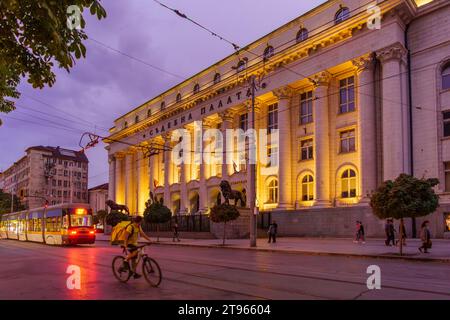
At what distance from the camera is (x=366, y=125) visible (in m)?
35.6

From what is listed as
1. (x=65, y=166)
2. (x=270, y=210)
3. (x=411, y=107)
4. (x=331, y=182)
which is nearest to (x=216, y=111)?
(x=270, y=210)

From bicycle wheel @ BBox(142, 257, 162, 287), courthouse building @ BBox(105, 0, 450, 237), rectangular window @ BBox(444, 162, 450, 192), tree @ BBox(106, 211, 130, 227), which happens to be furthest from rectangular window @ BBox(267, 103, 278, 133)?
bicycle wheel @ BBox(142, 257, 162, 287)

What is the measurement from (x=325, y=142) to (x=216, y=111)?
52.1ft

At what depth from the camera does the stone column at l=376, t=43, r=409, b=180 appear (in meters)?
33.2

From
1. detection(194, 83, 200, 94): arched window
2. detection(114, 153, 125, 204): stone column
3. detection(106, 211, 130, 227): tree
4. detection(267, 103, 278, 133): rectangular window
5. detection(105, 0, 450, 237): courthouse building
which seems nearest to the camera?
detection(105, 0, 450, 237): courthouse building

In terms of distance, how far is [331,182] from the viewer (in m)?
39.2

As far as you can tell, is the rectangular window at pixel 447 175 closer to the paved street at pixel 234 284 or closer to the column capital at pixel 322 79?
the column capital at pixel 322 79

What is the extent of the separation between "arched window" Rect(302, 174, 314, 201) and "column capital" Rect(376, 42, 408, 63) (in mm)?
12241

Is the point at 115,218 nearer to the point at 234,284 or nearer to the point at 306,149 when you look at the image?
the point at 306,149

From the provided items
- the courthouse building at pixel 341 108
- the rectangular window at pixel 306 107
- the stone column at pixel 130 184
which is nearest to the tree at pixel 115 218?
the stone column at pixel 130 184

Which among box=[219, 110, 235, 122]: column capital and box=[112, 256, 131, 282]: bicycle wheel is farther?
box=[219, 110, 235, 122]: column capital

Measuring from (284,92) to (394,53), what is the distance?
1145cm

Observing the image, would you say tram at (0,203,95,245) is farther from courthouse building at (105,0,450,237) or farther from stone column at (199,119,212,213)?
stone column at (199,119,212,213)
